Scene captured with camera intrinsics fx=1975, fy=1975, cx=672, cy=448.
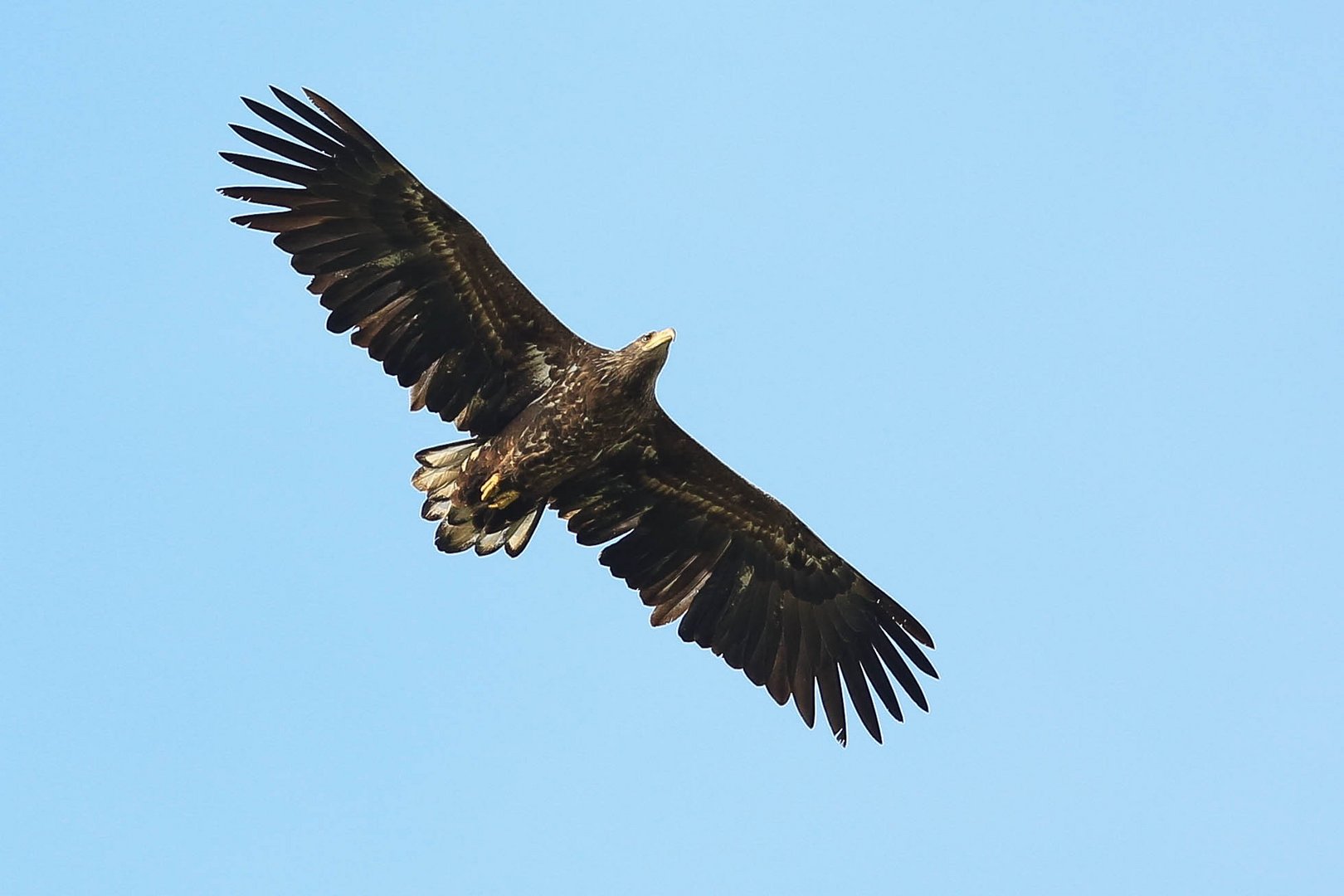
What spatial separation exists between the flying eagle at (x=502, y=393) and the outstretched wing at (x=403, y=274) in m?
0.02

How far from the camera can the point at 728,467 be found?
63.7 ft

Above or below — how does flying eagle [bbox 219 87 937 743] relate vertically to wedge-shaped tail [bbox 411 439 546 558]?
above

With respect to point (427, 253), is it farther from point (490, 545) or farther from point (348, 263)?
point (490, 545)

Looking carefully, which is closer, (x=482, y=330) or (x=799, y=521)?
(x=482, y=330)

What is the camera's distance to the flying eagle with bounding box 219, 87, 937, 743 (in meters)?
18.1

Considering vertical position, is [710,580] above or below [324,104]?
below

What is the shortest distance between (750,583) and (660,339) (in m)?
3.29

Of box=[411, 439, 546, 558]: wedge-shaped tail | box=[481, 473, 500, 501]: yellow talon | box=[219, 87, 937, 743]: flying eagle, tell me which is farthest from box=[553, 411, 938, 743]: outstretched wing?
box=[481, 473, 500, 501]: yellow talon

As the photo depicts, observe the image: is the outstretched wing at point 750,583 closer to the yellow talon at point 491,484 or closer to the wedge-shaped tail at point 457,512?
the wedge-shaped tail at point 457,512

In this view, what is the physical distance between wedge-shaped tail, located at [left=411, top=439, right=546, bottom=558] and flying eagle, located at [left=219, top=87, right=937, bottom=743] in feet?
0.05

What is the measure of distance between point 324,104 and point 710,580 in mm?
6097

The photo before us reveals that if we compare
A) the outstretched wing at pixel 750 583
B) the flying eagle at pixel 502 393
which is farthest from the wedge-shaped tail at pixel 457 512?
the outstretched wing at pixel 750 583

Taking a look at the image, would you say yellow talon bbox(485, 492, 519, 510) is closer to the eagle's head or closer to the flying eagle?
the flying eagle

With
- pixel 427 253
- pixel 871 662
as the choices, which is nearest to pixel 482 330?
pixel 427 253
